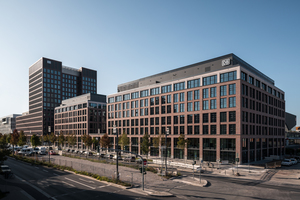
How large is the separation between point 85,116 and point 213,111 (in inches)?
2794

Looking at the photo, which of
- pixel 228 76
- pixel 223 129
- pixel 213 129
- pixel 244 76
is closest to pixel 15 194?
pixel 213 129

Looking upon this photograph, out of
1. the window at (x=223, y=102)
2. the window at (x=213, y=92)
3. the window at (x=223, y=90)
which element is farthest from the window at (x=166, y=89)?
the window at (x=223, y=102)

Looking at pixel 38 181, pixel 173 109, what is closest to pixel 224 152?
pixel 173 109

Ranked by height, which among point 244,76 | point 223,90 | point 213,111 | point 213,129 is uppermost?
point 244,76

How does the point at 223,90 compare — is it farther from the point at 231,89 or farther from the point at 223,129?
the point at 223,129

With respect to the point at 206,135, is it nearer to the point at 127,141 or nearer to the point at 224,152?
the point at 224,152

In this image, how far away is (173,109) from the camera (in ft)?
224

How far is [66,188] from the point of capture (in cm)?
2964

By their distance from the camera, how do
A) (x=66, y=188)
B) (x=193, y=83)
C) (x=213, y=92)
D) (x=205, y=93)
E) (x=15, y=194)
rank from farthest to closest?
(x=193, y=83) < (x=205, y=93) < (x=213, y=92) < (x=66, y=188) < (x=15, y=194)

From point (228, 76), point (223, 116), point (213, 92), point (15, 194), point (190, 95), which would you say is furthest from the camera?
point (190, 95)

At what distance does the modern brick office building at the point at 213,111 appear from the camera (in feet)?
179

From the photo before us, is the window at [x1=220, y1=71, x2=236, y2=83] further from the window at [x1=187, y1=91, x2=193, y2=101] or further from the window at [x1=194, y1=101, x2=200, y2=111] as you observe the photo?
the window at [x1=187, y1=91, x2=193, y2=101]

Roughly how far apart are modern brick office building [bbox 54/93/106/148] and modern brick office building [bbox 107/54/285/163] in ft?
101

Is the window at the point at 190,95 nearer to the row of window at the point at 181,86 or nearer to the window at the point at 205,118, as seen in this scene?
the row of window at the point at 181,86
